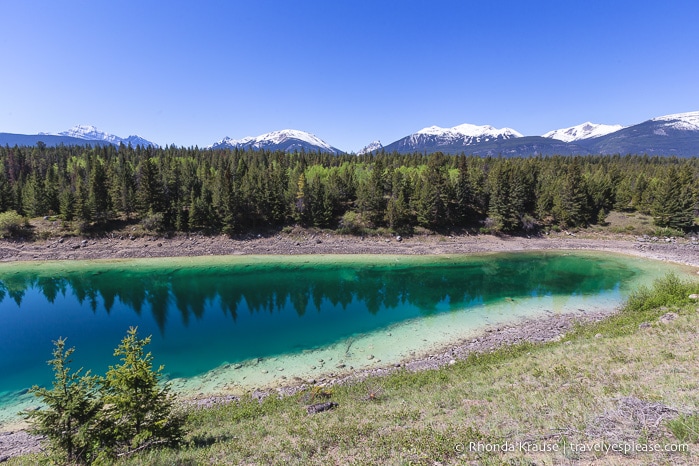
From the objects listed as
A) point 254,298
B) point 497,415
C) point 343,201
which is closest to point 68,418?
point 497,415

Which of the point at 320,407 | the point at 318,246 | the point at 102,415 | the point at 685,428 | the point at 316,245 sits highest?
the point at 685,428

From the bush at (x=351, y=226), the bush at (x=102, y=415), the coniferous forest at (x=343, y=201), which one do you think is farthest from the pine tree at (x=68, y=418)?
the bush at (x=351, y=226)

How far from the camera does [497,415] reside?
1102cm

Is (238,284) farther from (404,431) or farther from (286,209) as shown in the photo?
(404,431)

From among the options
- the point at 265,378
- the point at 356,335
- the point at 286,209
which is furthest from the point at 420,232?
the point at 265,378

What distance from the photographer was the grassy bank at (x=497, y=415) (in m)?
8.59

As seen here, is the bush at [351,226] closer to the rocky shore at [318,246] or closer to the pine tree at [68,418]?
the rocky shore at [318,246]

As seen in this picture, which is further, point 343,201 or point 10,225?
point 343,201

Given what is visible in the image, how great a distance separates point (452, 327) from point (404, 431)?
18822 millimetres

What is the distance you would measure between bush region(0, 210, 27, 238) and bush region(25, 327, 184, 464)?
67903 mm

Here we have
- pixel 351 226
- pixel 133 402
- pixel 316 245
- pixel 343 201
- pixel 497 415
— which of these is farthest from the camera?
pixel 343 201

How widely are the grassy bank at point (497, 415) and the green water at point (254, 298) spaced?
8.39 meters

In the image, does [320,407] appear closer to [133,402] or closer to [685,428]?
[133,402]

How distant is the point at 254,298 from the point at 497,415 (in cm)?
3173
